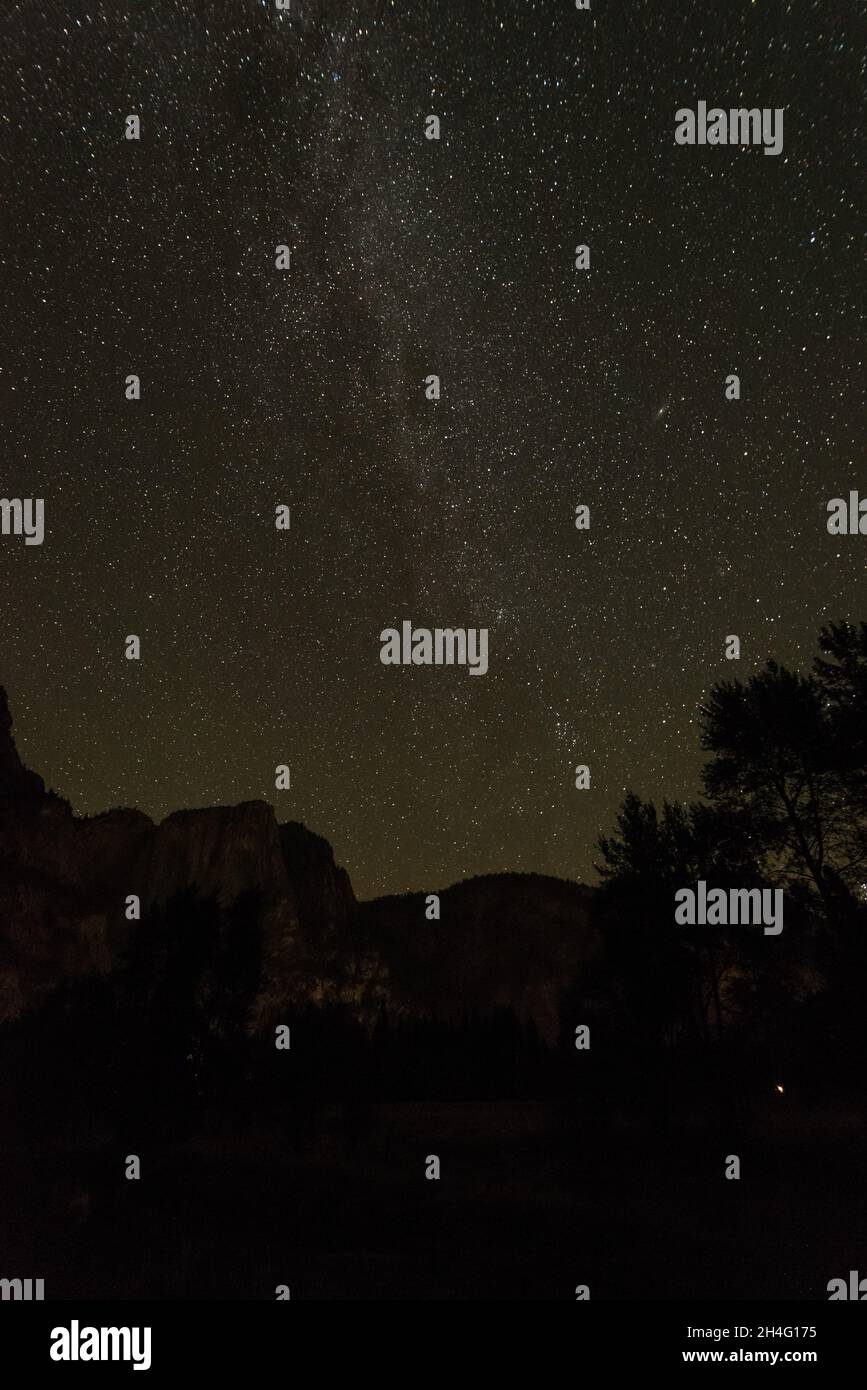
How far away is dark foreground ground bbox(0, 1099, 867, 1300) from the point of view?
13.8 meters

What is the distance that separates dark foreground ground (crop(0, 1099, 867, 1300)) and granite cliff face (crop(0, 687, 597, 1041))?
257cm

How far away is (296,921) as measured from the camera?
1898 cm

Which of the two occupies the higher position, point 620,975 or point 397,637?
point 397,637

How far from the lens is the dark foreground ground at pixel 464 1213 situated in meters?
13.8

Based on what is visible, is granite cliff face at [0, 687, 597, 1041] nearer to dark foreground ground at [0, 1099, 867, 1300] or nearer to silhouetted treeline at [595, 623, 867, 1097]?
silhouetted treeline at [595, 623, 867, 1097]

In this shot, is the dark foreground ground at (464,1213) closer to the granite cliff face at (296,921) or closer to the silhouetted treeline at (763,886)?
the silhouetted treeline at (763,886)

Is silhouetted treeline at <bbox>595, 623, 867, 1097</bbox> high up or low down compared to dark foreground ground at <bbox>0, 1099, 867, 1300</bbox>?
up

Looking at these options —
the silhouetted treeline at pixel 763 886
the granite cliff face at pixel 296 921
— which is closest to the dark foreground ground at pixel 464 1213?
the silhouetted treeline at pixel 763 886

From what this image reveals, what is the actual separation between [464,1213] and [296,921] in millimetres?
6593

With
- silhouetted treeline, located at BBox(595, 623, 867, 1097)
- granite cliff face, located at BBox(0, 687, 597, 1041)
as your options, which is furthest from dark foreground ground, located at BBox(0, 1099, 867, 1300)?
granite cliff face, located at BBox(0, 687, 597, 1041)
